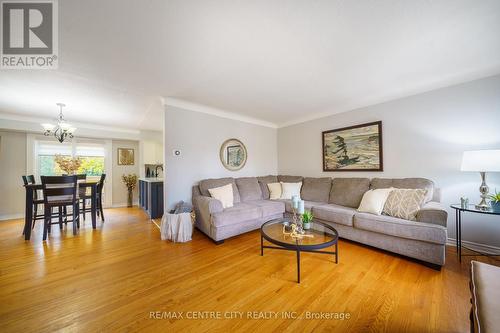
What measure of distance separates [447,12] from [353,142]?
6.93 ft

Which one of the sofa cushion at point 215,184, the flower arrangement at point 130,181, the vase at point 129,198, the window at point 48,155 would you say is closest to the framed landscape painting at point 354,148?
the sofa cushion at point 215,184

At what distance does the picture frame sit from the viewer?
17.1 feet

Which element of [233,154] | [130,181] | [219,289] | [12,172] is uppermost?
[233,154]

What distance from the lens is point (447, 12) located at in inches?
53.9

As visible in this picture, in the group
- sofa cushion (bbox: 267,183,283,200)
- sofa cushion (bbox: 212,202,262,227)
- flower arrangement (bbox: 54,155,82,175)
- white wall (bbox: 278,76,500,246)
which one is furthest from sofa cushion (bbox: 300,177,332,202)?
flower arrangement (bbox: 54,155,82,175)

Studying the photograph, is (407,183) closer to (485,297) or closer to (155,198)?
(485,297)

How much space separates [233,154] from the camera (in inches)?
154

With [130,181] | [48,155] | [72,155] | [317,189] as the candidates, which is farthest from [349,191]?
[48,155]

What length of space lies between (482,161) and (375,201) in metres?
1.08

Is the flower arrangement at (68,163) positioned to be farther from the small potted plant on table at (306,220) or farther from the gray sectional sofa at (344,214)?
the small potted plant on table at (306,220)

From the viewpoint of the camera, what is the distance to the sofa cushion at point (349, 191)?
2.93 metres

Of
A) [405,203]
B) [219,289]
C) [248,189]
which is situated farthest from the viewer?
[248,189]

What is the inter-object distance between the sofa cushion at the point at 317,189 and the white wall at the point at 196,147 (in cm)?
125

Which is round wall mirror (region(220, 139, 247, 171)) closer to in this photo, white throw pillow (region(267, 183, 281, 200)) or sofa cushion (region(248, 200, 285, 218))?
white throw pillow (region(267, 183, 281, 200))
